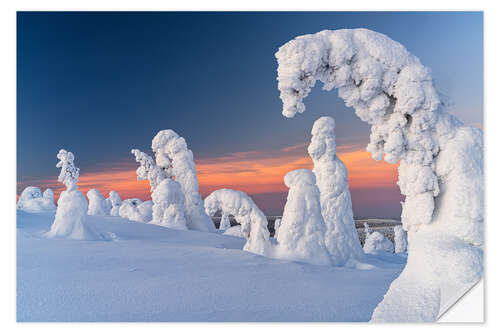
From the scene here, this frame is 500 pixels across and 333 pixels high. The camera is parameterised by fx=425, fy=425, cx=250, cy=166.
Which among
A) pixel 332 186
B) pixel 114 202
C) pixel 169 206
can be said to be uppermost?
pixel 332 186

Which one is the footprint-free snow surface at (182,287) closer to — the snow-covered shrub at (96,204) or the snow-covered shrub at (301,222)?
the snow-covered shrub at (301,222)

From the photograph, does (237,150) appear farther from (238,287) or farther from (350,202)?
(238,287)

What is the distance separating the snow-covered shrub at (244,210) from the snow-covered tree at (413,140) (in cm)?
455

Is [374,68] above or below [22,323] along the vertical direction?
above

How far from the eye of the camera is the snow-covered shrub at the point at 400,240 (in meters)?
14.0

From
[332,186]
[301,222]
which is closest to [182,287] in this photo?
[301,222]

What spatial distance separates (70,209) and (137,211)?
297 inches

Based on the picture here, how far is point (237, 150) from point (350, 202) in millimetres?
3121

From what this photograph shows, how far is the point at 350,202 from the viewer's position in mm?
9812

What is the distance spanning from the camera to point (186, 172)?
1329 centimetres

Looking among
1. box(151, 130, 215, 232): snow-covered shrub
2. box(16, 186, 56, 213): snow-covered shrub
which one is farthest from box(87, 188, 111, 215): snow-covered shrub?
box(151, 130, 215, 232): snow-covered shrub

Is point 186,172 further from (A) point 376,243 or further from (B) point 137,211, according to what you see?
(A) point 376,243

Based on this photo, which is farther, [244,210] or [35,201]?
[35,201]
